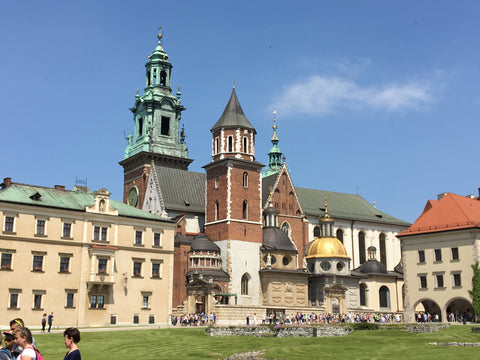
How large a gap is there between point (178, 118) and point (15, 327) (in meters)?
81.5

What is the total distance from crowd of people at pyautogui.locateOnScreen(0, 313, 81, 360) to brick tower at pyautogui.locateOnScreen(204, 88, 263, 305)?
177ft

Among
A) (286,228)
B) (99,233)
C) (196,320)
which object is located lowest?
(196,320)

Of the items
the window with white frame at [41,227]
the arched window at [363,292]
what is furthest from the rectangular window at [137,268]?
the arched window at [363,292]

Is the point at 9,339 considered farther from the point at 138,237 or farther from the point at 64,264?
the point at 138,237

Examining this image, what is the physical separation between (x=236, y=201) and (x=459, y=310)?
999 inches

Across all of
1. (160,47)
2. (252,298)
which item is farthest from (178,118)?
(252,298)

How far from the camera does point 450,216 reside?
6006 centimetres

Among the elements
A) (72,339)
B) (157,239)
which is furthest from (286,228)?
(72,339)

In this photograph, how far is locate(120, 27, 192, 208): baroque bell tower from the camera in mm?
83125

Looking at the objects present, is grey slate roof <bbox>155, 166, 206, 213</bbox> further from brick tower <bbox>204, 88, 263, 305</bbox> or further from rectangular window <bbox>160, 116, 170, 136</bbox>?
rectangular window <bbox>160, 116, 170, 136</bbox>

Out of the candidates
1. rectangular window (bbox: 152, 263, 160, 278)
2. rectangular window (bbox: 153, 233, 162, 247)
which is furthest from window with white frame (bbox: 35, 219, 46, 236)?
rectangular window (bbox: 152, 263, 160, 278)

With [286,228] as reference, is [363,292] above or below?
below

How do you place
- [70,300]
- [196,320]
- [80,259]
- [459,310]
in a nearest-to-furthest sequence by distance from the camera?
[70,300], [80,259], [196,320], [459,310]

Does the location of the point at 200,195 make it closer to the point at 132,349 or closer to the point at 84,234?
the point at 84,234
